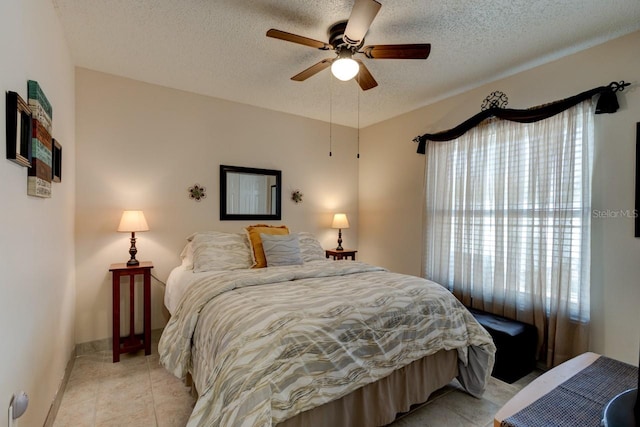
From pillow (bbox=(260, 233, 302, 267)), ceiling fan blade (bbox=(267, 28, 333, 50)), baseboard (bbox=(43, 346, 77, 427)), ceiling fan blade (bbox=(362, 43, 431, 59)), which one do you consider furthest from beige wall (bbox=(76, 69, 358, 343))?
ceiling fan blade (bbox=(362, 43, 431, 59))

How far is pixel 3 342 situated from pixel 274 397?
105 centimetres

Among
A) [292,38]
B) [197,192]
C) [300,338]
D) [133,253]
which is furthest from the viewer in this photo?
[197,192]

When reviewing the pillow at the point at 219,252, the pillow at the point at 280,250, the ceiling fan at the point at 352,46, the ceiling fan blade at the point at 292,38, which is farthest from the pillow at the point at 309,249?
the ceiling fan blade at the point at 292,38

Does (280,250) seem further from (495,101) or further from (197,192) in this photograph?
(495,101)

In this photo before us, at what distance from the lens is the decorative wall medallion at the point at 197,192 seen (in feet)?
11.0

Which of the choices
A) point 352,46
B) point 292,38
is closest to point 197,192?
point 292,38

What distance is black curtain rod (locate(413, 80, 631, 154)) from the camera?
7.45 feet

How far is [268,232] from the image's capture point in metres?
3.26

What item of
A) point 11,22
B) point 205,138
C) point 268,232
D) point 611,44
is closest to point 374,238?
point 268,232

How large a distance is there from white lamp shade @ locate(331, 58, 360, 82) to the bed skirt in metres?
1.95

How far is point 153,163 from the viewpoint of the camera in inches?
124

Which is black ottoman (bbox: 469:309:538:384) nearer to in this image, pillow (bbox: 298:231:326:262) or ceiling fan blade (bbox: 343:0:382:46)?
pillow (bbox: 298:231:326:262)

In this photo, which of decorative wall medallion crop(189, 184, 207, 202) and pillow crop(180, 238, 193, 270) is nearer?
pillow crop(180, 238, 193, 270)

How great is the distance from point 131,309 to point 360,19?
296cm
